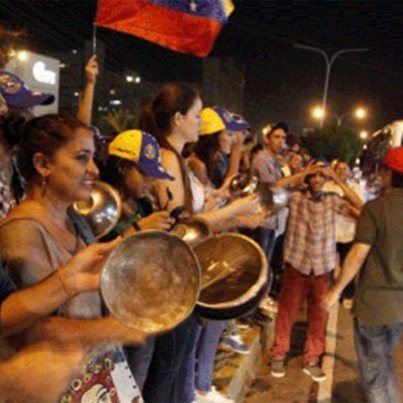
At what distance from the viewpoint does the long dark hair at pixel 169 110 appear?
3086mm

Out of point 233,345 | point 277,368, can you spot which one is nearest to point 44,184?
point 233,345

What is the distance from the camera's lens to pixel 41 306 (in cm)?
150

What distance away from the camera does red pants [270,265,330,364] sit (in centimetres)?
508

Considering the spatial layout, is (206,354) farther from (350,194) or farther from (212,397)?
(350,194)

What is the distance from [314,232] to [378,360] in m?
1.64

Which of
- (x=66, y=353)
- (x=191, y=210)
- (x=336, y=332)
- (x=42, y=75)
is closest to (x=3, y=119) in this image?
(x=191, y=210)

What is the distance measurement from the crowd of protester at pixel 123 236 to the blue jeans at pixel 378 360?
0.24 ft

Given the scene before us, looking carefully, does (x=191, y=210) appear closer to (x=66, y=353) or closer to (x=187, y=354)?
(x=187, y=354)

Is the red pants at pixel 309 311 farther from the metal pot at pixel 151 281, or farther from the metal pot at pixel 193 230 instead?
the metal pot at pixel 151 281

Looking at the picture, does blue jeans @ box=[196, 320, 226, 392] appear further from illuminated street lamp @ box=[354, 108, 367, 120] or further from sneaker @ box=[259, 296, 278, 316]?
illuminated street lamp @ box=[354, 108, 367, 120]

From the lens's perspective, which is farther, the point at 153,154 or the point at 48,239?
the point at 153,154

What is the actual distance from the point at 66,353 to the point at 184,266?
1.97 feet

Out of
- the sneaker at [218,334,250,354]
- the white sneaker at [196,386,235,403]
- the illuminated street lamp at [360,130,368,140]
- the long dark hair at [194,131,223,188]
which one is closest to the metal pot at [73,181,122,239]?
the long dark hair at [194,131,223,188]

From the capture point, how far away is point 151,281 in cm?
180
